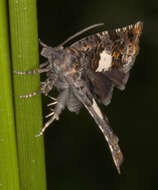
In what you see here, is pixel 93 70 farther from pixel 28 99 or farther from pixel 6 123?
pixel 6 123

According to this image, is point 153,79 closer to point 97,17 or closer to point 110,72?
point 97,17

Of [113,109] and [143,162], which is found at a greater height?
[113,109]

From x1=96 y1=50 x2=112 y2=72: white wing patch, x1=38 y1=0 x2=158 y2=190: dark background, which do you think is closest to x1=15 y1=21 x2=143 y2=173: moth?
x1=96 y1=50 x2=112 y2=72: white wing patch

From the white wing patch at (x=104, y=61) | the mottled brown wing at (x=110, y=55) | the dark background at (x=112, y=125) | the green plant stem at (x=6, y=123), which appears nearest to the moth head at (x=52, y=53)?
the mottled brown wing at (x=110, y=55)

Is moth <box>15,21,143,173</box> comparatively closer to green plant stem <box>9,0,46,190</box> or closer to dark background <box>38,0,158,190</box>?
green plant stem <box>9,0,46,190</box>

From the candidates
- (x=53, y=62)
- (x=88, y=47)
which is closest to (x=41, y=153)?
(x=53, y=62)

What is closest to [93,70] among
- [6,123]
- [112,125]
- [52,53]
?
[52,53]
